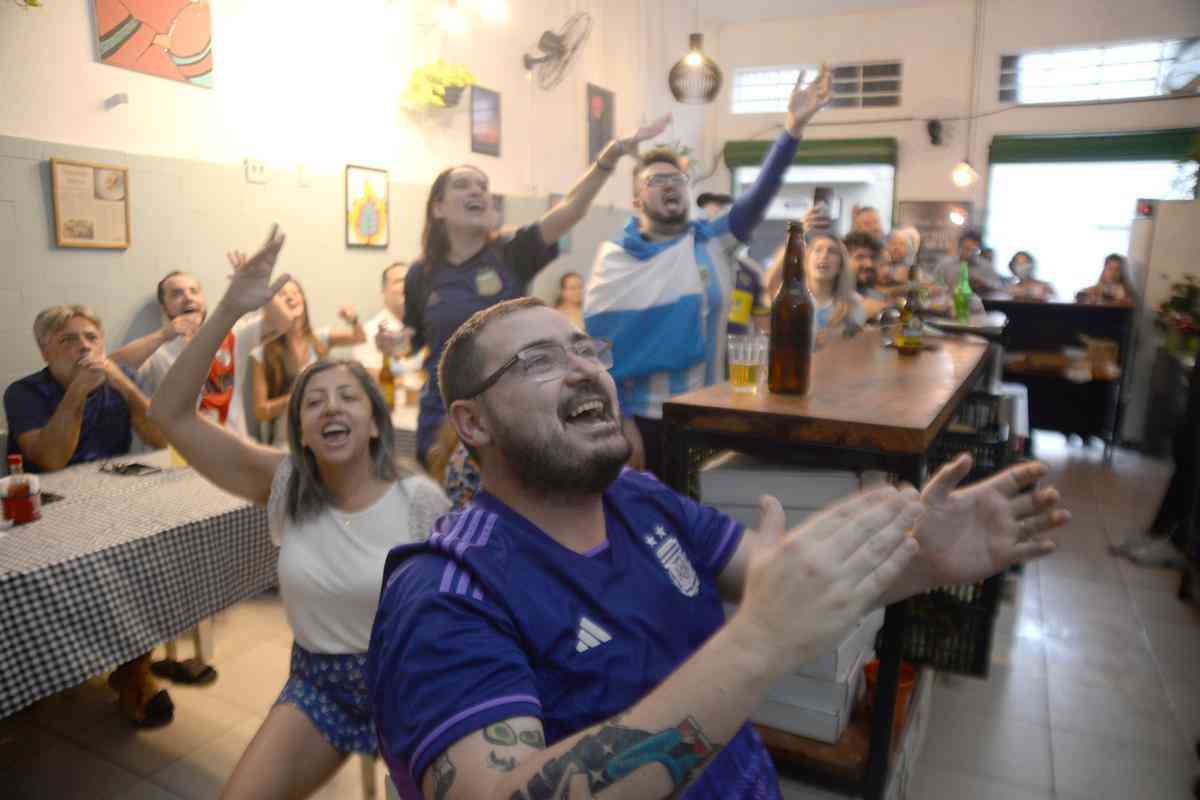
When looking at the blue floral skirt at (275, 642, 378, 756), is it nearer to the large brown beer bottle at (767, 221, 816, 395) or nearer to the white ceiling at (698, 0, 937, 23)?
the large brown beer bottle at (767, 221, 816, 395)

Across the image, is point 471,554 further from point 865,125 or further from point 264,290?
point 865,125

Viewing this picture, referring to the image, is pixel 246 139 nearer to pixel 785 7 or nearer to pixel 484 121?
pixel 484 121

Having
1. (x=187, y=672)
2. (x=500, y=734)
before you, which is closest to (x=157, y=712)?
(x=187, y=672)

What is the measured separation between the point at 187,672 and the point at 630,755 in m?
2.68

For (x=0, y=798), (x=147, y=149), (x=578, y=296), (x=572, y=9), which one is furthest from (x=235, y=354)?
(x=572, y=9)

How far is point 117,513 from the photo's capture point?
2131mm

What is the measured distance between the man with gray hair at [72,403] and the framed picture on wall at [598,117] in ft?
16.9

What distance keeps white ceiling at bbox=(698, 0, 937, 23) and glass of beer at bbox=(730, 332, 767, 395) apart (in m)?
8.60

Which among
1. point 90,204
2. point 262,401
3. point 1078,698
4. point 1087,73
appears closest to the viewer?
point 1078,698

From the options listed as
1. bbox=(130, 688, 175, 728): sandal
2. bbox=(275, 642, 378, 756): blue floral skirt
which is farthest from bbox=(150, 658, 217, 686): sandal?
bbox=(275, 642, 378, 756): blue floral skirt

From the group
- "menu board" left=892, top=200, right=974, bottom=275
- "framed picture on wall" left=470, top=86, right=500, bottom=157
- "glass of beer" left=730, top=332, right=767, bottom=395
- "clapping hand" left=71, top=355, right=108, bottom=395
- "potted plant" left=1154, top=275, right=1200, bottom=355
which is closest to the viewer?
"glass of beer" left=730, top=332, right=767, bottom=395

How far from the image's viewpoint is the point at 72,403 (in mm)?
2570

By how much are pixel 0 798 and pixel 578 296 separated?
4915 millimetres

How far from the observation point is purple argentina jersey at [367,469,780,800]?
0.80 metres
